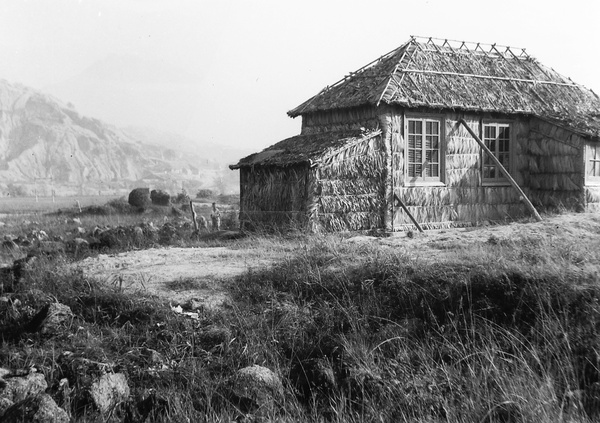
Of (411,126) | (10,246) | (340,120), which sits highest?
(340,120)

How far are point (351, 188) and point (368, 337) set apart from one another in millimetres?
7304

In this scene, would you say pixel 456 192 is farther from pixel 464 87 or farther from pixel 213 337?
pixel 213 337

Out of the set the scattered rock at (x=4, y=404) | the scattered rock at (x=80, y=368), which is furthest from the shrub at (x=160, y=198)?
the scattered rock at (x=4, y=404)

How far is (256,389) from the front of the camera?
7301 mm

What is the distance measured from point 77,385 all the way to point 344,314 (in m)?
3.33

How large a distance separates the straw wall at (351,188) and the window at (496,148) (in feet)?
11.4

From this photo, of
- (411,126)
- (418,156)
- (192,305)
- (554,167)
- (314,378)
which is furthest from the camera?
(554,167)

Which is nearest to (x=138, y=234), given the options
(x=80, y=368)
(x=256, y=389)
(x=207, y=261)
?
(x=207, y=261)

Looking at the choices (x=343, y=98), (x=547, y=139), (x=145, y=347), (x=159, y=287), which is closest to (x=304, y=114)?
(x=343, y=98)

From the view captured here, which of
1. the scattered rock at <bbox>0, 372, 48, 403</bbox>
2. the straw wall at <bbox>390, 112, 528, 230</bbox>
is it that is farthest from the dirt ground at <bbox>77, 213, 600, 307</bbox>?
the scattered rock at <bbox>0, 372, 48, 403</bbox>

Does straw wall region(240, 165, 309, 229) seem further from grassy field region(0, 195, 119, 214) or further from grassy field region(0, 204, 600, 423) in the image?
grassy field region(0, 195, 119, 214)

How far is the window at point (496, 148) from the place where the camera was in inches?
716

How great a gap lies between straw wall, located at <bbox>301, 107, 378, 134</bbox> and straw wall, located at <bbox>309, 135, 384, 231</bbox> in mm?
787

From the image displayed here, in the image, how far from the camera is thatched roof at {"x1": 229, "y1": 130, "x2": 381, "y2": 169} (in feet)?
49.9
